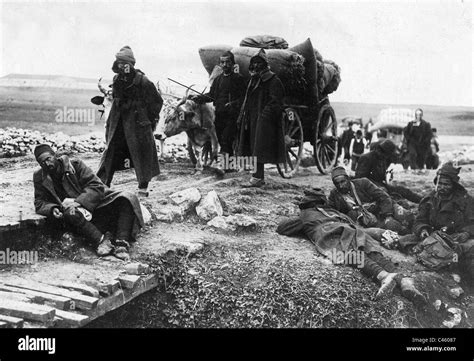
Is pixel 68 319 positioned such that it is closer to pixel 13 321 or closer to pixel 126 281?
pixel 13 321

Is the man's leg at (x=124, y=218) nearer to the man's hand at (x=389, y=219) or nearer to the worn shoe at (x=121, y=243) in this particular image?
the worn shoe at (x=121, y=243)

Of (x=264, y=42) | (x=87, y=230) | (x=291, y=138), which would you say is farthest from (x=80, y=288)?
(x=291, y=138)

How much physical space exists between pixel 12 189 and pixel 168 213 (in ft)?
5.22

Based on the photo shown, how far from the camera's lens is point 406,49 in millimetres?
7094

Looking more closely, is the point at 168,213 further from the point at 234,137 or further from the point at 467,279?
the point at 467,279

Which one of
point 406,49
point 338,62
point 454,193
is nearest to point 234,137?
point 338,62

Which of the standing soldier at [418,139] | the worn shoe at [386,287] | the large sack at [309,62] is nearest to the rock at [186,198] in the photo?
the worn shoe at [386,287]

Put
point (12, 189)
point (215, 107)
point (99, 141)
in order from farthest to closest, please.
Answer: point (215, 107)
point (99, 141)
point (12, 189)

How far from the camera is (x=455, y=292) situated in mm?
5711

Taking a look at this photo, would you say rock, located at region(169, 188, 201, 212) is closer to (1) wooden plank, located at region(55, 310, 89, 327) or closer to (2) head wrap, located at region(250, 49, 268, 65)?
(2) head wrap, located at region(250, 49, 268, 65)

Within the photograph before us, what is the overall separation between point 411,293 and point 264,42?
3828 millimetres

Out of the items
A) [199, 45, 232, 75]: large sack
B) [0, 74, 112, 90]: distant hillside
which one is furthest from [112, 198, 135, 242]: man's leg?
[199, 45, 232, 75]: large sack

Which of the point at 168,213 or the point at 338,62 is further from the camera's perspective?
the point at 338,62

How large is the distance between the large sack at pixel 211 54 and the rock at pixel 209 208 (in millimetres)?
2118
